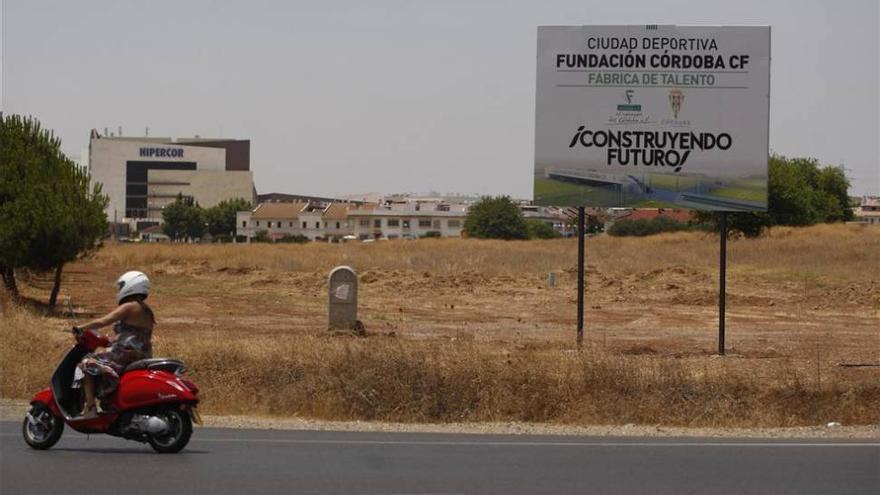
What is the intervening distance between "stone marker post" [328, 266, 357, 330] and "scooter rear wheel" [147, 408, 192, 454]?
573 inches

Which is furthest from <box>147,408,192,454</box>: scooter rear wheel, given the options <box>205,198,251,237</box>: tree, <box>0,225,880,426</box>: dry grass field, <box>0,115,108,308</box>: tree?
<box>205,198,251,237</box>: tree

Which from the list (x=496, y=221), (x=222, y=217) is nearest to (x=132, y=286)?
(x=496, y=221)

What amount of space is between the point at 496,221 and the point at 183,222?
113 ft

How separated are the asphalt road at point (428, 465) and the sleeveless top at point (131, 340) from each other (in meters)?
0.89

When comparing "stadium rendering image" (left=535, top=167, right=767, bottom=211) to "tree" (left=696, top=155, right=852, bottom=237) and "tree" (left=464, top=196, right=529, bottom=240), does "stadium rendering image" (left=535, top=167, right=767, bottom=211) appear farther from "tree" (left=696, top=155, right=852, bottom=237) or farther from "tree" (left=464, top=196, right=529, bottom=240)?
"tree" (left=464, top=196, right=529, bottom=240)

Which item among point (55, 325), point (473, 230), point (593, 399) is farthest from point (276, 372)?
point (473, 230)

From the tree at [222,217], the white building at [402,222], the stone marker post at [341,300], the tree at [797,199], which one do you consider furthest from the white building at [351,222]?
the stone marker post at [341,300]

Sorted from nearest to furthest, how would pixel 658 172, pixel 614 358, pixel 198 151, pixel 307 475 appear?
pixel 307 475 → pixel 614 358 → pixel 658 172 → pixel 198 151

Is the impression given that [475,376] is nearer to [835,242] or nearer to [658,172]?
[658,172]

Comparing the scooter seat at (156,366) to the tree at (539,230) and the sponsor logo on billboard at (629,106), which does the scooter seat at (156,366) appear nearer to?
the sponsor logo on billboard at (629,106)

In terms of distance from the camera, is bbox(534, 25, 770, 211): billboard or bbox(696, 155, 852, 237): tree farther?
bbox(696, 155, 852, 237): tree

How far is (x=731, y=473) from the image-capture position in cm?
1052

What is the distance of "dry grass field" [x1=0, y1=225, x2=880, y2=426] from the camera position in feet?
52.5

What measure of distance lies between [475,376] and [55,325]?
1385 cm
